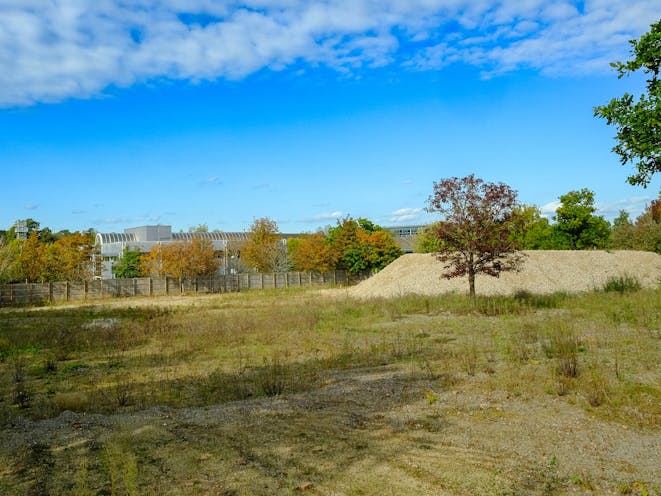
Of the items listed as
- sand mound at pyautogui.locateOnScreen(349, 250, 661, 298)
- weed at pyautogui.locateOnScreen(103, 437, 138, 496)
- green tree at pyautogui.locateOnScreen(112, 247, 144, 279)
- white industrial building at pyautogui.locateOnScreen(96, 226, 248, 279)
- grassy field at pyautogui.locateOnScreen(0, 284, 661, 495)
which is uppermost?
A: white industrial building at pyautogui.locateOnScreen(96, 226, 248, 279)

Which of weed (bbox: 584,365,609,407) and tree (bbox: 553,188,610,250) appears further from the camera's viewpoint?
tree (bbox: 553,188,610,250)

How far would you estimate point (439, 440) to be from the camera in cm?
638

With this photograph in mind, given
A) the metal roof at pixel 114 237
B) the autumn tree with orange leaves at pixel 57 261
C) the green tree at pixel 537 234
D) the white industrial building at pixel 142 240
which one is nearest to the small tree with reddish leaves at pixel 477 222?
the green tree at pixel 537 234

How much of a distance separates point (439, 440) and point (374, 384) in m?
3.00

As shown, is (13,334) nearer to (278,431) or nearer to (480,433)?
(278,431)

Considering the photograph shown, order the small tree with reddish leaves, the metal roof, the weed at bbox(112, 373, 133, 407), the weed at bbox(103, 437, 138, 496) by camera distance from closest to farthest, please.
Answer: the weed at bbox(103, 437, 138, 496) < the weed at bbox(112, 373, 133, 407) < the small tree with reddish leaves < the metal roof

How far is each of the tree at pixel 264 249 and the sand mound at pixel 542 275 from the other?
21.6m

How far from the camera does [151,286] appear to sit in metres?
46.6

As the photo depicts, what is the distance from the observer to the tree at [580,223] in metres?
40.6

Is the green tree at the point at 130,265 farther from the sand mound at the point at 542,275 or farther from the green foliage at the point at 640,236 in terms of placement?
the green foliage at the point at 640,236

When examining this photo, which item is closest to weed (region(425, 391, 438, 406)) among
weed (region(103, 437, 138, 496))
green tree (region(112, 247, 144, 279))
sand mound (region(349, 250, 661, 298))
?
weed (region(103, 437, 138, 496))

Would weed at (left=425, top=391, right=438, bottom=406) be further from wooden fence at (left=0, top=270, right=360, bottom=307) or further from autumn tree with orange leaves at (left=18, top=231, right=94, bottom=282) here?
autumn tree with orange leaves at (left=18, top=231, right=94, bottom=282)

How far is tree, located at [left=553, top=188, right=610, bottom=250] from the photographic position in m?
40.6

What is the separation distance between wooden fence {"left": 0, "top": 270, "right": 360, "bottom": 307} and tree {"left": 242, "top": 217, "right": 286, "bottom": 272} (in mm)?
4834
